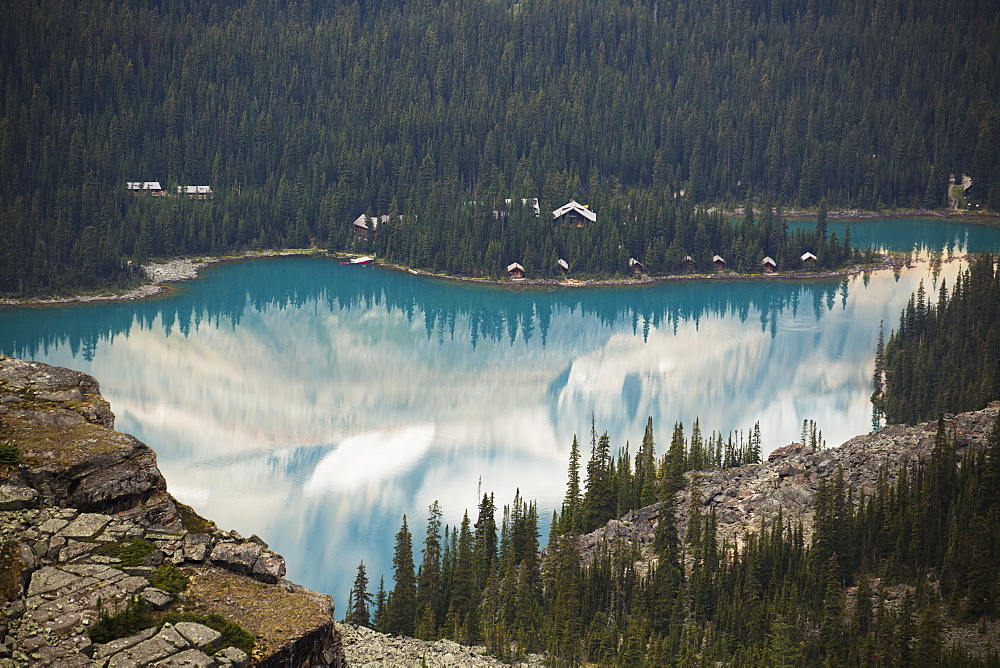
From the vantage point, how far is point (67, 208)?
98.8m

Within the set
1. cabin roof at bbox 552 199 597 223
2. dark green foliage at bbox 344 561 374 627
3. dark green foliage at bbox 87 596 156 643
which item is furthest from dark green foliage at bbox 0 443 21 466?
cabin roof at bbox 552 199 597 223

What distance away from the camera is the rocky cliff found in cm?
1506

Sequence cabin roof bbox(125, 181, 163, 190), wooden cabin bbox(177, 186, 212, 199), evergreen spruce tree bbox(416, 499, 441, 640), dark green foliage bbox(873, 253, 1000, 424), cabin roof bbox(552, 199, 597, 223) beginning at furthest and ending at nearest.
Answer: wooden cabin bbox(177, 186, 212, 199) → cabin roof bbox(125, 181, 163, 190) → cabin roof bbox(552, 199, 597, 223) → dark green foliage bbox(873, 253, 1000, 424) → evergreen spruce tree bbox(416, 499, 441, 640)

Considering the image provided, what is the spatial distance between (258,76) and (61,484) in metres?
122

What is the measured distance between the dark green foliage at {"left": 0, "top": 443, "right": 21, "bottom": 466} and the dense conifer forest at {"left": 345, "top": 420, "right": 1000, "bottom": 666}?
15616 millimetres

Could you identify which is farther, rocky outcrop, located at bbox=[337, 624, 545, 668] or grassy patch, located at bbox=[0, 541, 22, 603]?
rocky outcrop, located at bbox=[337, 624, 545, 668]

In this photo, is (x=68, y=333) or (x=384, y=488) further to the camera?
(x=68, y=333)

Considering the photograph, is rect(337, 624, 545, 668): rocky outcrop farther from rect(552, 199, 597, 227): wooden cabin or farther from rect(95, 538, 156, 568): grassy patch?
rect(552, 199, 597, 227): wooden cabin

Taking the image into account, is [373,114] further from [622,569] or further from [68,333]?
[622,569]

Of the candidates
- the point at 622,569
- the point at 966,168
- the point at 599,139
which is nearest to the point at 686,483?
the point at 622,569

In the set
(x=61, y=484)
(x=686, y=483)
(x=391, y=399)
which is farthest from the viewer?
(x=391, y=399)

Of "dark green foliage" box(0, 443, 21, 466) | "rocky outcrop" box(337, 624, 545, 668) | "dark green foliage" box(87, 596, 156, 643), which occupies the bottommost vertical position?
"rocky outcrop" box(337, 624, 545, 668)

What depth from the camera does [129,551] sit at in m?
16.6

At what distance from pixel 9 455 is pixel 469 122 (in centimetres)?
11116
